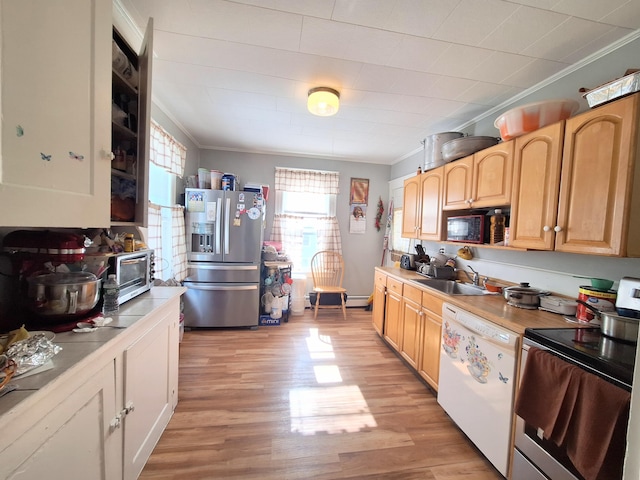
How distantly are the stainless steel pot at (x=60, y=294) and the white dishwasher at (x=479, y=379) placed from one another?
201cm

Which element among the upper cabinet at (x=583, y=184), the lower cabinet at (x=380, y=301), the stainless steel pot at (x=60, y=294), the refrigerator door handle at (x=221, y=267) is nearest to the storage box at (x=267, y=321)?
the refrigerator door handle at (x=221, y=267)

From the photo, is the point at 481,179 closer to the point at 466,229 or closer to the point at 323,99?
the point at 466,229

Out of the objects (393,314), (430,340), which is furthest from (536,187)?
(393,314)

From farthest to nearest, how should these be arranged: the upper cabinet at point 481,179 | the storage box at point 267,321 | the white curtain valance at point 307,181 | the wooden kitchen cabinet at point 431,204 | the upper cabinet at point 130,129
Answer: the white curtain valance at point 307,181 → the storage box at point 267,321 → the wooden kitchen cabinet at point 431,204 → the upper cabinet at point 481,179 → the upper cabinet at point 130,129

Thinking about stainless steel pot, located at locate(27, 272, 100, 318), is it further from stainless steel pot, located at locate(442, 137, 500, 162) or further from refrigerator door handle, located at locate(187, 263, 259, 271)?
stainless steel pot, located at locate(442, 137, 500, 162)

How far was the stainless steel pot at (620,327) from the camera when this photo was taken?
1.07 m

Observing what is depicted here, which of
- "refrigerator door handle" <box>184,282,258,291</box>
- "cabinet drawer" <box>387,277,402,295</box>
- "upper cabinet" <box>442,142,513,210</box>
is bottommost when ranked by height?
"refrigerator door handle" <box>184,282,258,291</box>

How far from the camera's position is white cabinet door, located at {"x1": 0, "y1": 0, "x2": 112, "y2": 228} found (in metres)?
0.69

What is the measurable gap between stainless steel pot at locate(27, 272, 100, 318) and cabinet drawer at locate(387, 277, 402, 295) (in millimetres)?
2344

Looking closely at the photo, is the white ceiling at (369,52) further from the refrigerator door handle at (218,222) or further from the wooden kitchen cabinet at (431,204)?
the refrigerator door handle at (218,222)

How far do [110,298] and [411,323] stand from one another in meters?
2.23

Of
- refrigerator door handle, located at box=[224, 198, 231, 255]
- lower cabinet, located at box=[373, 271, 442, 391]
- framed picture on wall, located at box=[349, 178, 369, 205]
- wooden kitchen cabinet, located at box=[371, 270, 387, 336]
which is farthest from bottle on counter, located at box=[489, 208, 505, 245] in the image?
refrigerator door handle, located at box=[224, 198, 231, 255]

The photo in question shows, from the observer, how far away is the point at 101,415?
3.01 ft

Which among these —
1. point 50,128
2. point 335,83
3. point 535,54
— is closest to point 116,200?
point 50,128
